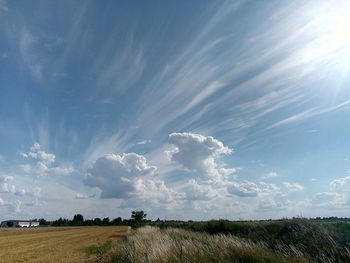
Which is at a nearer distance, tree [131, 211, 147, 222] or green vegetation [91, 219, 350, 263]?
green vegetation [91, 219, 350, 263]

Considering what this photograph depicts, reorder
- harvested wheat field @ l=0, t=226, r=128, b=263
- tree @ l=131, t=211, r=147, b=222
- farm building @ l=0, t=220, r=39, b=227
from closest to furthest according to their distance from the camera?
harvested wheat field @ l=0, t=226, r=128, b=263
tree @ l=131, t=211, r=147, b=222
farm building @ l=0, t=220, r=39, b=227

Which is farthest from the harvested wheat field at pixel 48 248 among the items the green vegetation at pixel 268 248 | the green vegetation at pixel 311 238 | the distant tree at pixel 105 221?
the distant tree at pixel 105 221

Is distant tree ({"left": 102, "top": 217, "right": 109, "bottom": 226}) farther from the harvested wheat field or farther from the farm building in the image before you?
the harvested wheat field

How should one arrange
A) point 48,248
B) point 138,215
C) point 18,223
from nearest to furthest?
point 48,248 < point 138,215 < point 18,223

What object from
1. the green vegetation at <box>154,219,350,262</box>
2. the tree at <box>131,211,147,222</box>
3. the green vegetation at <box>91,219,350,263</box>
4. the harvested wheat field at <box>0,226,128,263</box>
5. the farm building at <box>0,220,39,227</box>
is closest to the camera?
the green vegetation at <box>91,219,350,263</box>

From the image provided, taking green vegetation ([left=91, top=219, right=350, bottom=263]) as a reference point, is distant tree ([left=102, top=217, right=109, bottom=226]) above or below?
above

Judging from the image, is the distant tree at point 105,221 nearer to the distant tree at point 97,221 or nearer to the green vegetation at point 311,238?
the distant tree at point 97,221

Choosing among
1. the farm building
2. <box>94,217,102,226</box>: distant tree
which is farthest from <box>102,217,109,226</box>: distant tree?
the farm building

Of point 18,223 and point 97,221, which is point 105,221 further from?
point 18,223

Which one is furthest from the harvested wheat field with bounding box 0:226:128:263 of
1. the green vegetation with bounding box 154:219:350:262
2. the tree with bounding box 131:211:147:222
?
the tree with bounding box 131:211:147:222

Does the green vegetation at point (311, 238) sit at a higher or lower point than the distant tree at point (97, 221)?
lower

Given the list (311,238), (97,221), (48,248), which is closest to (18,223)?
(97,221)

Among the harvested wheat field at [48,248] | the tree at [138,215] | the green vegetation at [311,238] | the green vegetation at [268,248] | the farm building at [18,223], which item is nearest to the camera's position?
the green vegetation at [268,248]

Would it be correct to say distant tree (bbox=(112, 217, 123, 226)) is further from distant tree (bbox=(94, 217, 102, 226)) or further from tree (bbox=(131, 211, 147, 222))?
tree (bbox=(131, 211, 147, 222))
